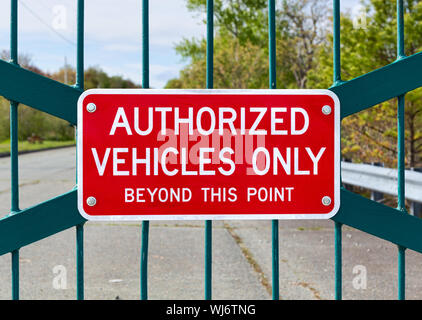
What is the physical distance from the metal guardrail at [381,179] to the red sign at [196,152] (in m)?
5.18

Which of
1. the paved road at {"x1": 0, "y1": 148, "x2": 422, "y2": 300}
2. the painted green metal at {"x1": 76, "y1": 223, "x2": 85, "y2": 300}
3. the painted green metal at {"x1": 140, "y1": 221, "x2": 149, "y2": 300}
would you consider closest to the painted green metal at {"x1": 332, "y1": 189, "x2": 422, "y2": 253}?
the painted green metal at {"x1": 140, "y1": 221, "x2": 149, "y2": 300}

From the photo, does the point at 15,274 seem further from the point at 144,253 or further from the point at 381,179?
the point at 381,179

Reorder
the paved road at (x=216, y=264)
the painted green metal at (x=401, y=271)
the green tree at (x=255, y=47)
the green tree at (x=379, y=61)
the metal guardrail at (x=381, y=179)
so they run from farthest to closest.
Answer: the green tree at (x=255, y=47), the green tree at (x=379, y=61), the metal guardrail at (x=381, y=179), the paved road at (x=216, y=264), the painted green metal at (x=401, y=271)

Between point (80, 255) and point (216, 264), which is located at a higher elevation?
point (80, 255)

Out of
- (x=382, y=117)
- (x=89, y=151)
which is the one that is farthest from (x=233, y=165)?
(x=382, y=117)

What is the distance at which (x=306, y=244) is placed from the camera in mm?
6617

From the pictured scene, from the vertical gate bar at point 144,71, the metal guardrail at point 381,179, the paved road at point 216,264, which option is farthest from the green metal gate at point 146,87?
the metal guardrail at point 381,179

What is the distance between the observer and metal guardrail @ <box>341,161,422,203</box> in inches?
270

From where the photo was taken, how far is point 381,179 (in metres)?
8.05

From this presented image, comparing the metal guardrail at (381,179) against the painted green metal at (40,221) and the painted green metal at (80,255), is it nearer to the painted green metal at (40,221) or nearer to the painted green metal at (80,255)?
the painted green metal at (80,255)

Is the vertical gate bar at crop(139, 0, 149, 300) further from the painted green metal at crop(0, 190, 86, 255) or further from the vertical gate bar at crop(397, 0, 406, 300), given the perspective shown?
the vertical gate bar at crop(397, 0, 406, 300)

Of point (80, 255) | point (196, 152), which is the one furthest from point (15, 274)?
point (196, 152)

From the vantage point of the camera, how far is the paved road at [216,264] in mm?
4672

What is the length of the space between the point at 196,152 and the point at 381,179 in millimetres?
6567
